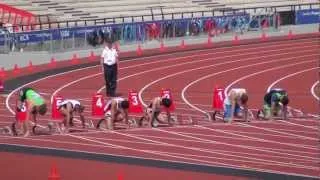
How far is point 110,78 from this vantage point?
21.8m

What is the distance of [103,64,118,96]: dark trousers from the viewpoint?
71.7 ft

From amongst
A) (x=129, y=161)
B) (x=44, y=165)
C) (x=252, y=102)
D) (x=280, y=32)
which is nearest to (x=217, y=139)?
(x=129, y=161)

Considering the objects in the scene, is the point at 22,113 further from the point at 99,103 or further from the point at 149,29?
the point at 149,29

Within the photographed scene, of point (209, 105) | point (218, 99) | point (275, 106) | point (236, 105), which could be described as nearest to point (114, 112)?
point (236, 105)

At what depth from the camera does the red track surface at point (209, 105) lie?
13.8 meters

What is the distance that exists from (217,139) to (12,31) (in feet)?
59.3

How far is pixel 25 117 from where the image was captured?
1647cm

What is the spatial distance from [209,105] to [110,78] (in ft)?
9.48

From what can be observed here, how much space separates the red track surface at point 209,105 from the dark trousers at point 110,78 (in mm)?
598

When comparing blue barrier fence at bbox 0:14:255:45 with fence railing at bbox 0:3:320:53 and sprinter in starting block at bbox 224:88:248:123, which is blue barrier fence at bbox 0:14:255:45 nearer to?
fence railing at bbox 0:3:320:53

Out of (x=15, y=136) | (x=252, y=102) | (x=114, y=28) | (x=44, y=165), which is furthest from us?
(x=114, y=28)

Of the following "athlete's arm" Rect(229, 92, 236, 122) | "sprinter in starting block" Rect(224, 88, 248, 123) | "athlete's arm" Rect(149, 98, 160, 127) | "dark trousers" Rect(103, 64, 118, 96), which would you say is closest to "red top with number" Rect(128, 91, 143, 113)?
"athlete's arm" Rect(149, 98, 160, 127)

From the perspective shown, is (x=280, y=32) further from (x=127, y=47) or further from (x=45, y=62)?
(x=45, y=62)

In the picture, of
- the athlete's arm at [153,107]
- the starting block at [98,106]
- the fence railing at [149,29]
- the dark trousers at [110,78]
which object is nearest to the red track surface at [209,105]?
the athlete's arm at [153,107]
